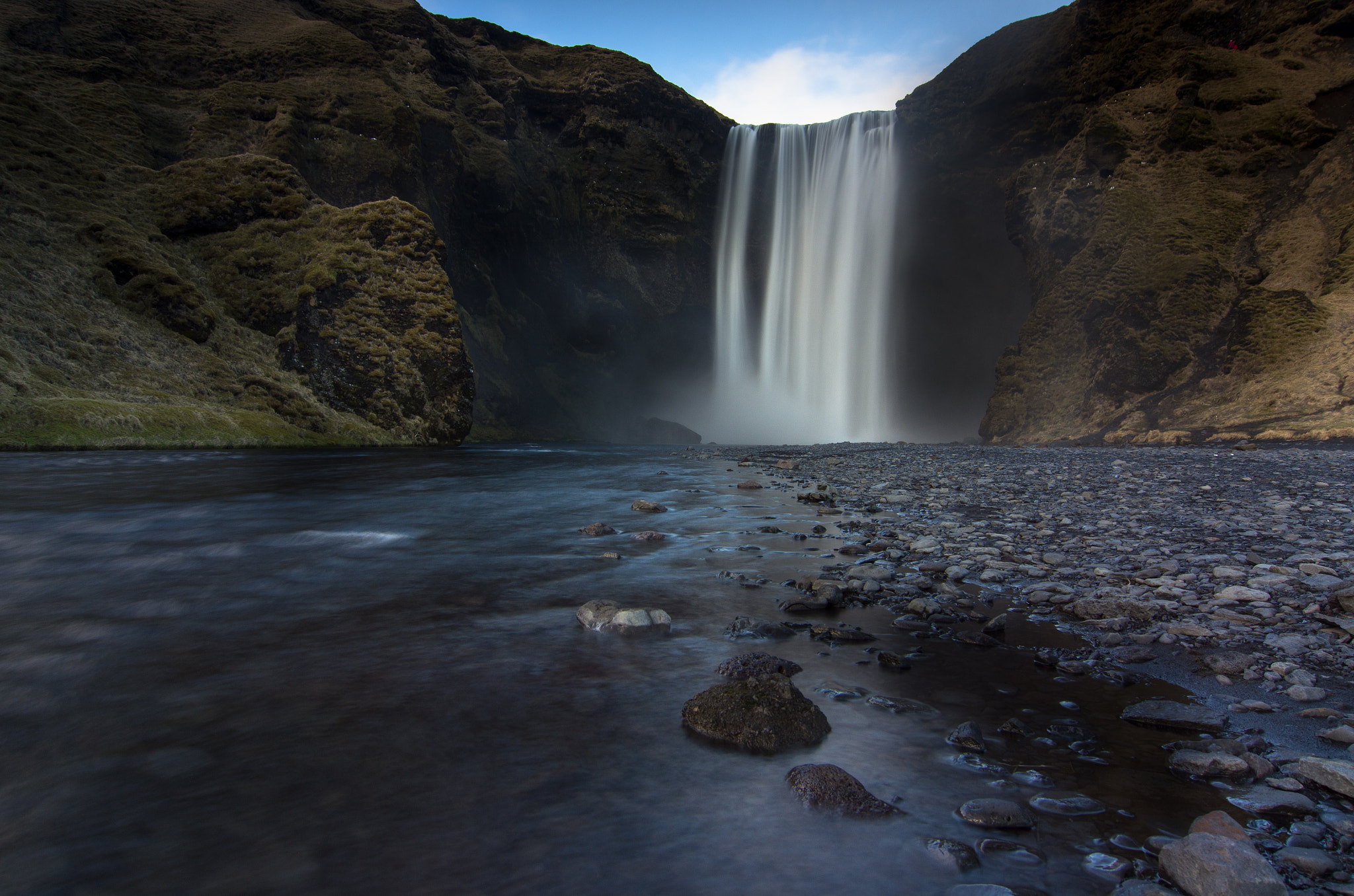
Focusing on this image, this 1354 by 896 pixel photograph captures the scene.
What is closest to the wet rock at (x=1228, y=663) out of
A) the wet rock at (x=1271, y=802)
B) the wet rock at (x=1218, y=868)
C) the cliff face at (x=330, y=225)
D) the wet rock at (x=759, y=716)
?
the wet rock at (x=1271, y=802)

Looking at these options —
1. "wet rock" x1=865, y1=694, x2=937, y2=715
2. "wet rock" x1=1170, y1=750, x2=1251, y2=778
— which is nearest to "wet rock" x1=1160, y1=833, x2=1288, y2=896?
"wet rock" x1=1170, y1=750, x2=1251, y2=778

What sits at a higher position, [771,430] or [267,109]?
[267,109]

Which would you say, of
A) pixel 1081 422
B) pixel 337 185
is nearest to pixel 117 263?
pixel 337 185

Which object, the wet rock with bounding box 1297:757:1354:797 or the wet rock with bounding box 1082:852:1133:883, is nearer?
the wet rock with bounding box 1082:852:1133:883

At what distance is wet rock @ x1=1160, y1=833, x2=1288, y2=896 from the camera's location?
2.12m

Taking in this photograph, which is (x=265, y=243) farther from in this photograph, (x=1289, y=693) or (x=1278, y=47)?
(x=1278, y=47)

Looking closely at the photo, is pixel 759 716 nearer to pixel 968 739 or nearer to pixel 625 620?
pixel 968 739

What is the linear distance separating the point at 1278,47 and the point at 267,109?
73755mm

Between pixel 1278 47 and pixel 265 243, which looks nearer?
pixel 1278 47

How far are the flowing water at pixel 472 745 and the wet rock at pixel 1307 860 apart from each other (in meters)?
0.37

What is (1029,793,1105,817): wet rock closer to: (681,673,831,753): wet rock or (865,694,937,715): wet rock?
(865,694,937,715): wet rock

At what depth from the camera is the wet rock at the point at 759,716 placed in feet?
11.7

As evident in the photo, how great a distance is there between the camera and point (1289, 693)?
150 inches

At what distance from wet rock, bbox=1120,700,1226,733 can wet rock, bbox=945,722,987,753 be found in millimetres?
941
